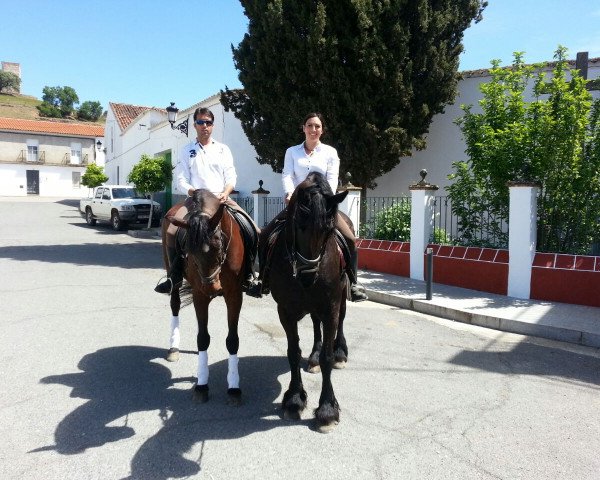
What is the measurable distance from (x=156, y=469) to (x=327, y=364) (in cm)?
149

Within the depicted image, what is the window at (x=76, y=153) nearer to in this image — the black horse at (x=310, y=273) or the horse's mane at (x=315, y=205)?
the black horse at (x=310, y=273)

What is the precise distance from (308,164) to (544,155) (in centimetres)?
548

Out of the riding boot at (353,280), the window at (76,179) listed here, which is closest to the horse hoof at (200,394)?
the riding boot at (353,280)

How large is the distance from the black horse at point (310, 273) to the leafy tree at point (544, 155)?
5.81 m

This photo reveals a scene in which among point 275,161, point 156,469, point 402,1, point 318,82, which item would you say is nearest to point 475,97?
point 402,1

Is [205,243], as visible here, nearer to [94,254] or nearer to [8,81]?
[94,254]

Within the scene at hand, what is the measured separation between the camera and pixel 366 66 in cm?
1055

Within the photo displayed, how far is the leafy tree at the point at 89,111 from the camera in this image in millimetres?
91688

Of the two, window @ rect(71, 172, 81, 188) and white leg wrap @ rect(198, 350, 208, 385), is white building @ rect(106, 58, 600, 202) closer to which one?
white leg wrap @ rect(198, 350, 208, 385)

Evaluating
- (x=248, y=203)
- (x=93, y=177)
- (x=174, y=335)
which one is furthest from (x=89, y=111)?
(x=174, y=335)

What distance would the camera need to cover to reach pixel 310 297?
3703 mm

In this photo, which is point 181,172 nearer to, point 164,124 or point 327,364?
point 327,364

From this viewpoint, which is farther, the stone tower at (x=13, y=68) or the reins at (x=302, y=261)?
the stone tower at (x=13, y=68)

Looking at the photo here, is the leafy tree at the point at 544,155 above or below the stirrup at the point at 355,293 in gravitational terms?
above
